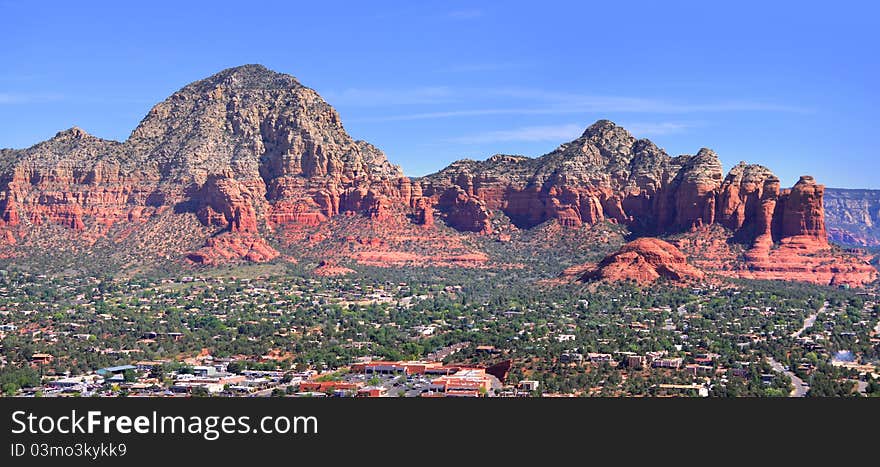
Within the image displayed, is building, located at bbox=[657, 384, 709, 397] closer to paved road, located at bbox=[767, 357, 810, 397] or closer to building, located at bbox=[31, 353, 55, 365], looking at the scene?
paved road, located at bbox=[767, 357, 810, 397]

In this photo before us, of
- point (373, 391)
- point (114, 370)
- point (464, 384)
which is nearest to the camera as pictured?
point (373, 391)

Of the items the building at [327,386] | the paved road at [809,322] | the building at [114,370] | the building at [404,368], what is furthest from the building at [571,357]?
the building at [114,370]

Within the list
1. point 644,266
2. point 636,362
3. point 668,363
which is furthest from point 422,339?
point 644,266

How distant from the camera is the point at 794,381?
113562mm

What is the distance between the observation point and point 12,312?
163500 mm

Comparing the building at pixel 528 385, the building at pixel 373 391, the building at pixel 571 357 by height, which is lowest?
the building at pixel 528 385

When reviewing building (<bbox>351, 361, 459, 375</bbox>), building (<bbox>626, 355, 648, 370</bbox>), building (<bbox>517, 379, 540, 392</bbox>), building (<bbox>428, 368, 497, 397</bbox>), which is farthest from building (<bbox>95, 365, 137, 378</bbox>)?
building (<bbox>626, 355, 648, 370</bbox>)

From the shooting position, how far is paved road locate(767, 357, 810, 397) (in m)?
105

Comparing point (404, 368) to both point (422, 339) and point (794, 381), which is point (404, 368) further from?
point (794, 381)

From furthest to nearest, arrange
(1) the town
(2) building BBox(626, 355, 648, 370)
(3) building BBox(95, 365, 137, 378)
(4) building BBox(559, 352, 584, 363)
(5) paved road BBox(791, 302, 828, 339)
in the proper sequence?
(5) paved road BBox(791, 302, 828, 339) → (4) building BBox(559, 352, 584, 363) → (2) building BBox(626, 355, 648, 370) → (3) building BBox(95, 365, 137, 378) → (1) the town

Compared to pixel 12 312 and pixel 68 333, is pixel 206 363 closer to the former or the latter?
pixel 68 333

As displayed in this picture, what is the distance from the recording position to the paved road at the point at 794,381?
10500 centimetres

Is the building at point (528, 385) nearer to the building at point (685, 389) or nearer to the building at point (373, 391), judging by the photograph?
the building at point (685, 389)

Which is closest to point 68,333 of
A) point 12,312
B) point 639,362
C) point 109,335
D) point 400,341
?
point 109,335
